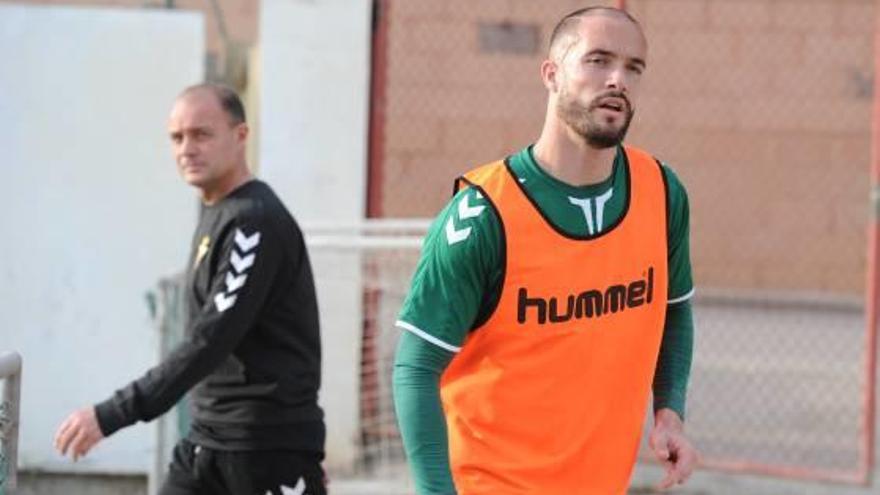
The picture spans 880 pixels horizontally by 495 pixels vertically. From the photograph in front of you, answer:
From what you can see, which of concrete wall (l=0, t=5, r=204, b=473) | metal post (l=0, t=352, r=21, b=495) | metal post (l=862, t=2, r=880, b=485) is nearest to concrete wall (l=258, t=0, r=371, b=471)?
concrete wall (l=0, t=5, r=204, b=473)

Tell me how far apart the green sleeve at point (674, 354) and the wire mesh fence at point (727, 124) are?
7518mm

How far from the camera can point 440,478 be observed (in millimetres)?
3215

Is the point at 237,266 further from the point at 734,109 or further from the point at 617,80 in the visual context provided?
the point at 734,109

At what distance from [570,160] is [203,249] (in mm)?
1487

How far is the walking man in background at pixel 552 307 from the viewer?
3291 millimetres

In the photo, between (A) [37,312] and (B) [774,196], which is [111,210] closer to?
(A) [37,312]

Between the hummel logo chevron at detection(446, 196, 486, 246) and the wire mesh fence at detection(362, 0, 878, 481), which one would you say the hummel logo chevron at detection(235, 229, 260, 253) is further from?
the wire mesh fence at detection(362, 0, 878, 481)

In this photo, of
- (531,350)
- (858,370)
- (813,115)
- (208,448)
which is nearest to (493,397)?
(531,350)

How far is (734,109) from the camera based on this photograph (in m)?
12.6

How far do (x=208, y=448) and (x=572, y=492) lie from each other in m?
1.44

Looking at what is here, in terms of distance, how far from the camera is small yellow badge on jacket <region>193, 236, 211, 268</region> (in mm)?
4539

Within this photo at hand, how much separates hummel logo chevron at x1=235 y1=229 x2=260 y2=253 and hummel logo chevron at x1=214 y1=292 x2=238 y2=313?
135mm

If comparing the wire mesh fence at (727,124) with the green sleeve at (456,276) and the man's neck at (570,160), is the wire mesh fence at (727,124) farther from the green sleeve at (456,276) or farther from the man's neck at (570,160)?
the green sleeve at (456,276)

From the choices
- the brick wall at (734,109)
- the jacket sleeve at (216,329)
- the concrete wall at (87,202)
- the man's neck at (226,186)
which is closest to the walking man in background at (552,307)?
the jacket sleeve at (216,329)
